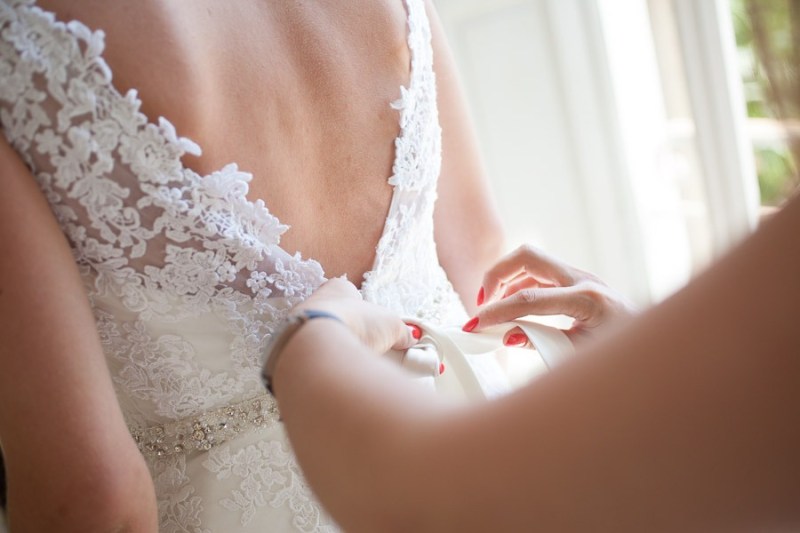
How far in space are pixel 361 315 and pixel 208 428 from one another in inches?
14.6

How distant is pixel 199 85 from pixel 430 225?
0.46 meters

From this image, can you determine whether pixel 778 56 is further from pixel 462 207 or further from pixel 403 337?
pixel 462 207

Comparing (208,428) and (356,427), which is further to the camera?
(208,428)

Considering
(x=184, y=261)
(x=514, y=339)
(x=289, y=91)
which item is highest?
(x=289, y=91)

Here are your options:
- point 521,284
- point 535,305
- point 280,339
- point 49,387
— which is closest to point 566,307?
point 535,305

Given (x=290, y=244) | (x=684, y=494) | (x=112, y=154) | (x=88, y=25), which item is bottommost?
(x=684, y=494)

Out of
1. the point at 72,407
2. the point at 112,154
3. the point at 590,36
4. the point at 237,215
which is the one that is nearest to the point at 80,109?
the point at 112,154

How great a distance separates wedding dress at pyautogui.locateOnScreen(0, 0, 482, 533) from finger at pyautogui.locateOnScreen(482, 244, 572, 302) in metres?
0.13

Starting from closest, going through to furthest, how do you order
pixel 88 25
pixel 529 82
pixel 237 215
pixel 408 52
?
pixel 88 25 → pixel 237 215 → pixel 408 52 → pixel 529 82

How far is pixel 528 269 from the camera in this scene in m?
1.09

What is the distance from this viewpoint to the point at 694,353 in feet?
1.55

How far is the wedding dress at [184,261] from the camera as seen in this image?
76cm

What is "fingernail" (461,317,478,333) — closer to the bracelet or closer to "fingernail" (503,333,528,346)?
"fingernail" (503,333,528,346)

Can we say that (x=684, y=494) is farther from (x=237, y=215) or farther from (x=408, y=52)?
(x=408, y=52)
